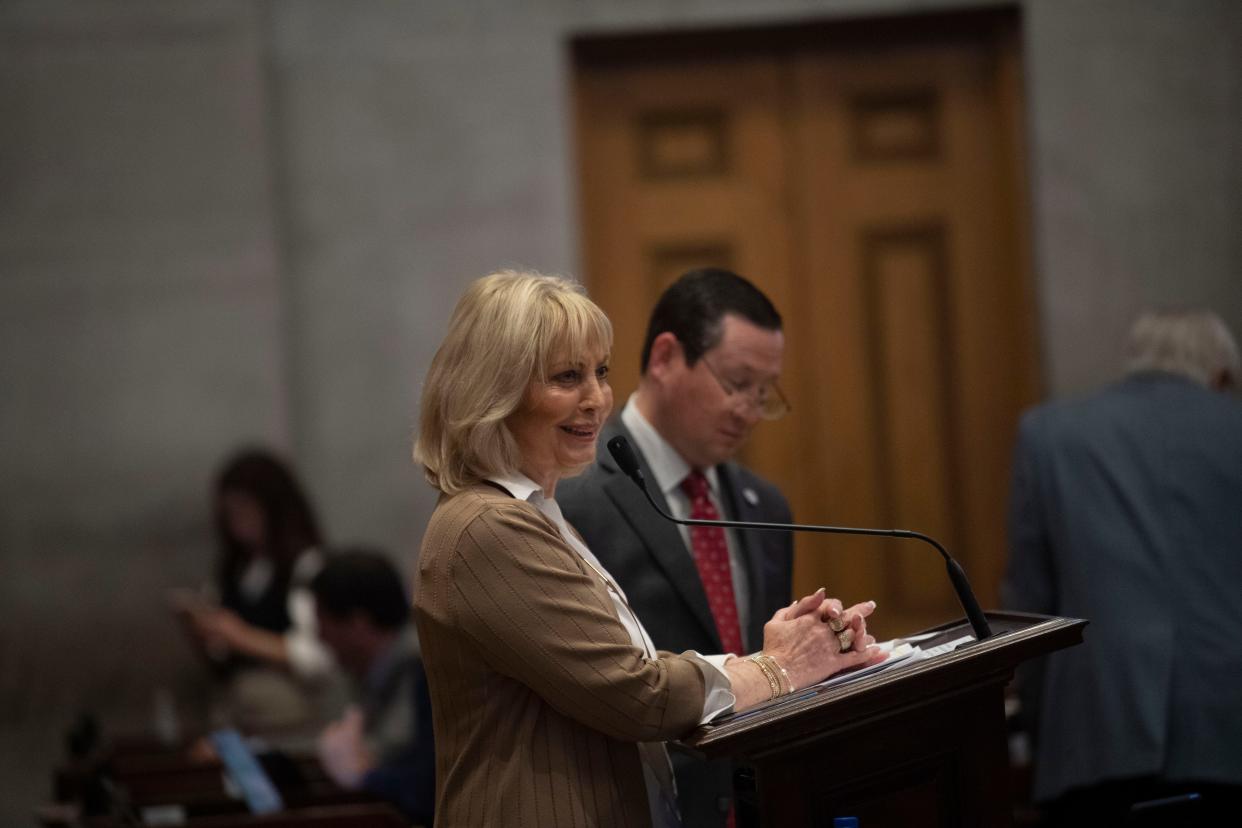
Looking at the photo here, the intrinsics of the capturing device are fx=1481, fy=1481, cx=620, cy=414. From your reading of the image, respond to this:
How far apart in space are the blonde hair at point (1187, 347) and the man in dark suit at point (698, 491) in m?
1.02

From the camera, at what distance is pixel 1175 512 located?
304cm

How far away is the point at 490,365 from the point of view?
1.85m

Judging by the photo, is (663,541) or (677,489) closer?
(663,541)

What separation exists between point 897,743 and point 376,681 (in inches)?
84.9

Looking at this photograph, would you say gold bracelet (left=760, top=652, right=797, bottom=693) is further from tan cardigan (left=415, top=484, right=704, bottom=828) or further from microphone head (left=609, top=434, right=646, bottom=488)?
microphone head (left=609, top=434, right=646, bottom=488)

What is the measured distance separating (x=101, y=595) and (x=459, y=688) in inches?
143

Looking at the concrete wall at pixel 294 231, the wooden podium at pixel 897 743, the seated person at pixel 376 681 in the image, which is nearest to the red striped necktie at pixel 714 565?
the wooden podium at pixel 897 743

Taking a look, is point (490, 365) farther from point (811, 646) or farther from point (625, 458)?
point (811, 646)

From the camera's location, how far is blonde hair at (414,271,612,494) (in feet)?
6.07

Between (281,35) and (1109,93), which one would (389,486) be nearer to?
(281,35)

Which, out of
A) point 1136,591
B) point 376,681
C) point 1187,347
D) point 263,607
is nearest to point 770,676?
point 1136,591

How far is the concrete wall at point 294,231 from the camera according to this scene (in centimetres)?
502

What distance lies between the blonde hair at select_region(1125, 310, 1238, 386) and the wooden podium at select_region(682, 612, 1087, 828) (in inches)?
58.8

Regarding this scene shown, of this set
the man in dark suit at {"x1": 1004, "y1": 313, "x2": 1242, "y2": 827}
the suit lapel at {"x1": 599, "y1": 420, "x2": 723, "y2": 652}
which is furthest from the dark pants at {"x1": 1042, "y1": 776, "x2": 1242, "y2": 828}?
the suit lapel at {"x1": 599, "y1": 420, "x2": 723, "y2": 652}
